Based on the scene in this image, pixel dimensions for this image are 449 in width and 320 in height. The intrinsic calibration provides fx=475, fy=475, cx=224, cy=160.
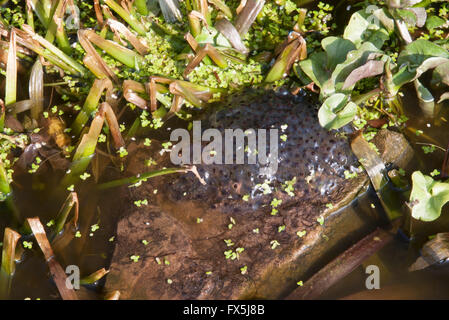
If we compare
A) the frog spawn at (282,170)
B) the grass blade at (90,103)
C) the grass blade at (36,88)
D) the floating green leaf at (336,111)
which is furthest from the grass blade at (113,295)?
the floating green leaf at (336,111)

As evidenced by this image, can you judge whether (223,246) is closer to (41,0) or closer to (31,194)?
(31,194)

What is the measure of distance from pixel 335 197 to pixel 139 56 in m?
1.74

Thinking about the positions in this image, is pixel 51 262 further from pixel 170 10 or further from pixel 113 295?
pixel 170 10

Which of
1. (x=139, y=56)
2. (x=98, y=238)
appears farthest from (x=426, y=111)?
(x=98, y=238)

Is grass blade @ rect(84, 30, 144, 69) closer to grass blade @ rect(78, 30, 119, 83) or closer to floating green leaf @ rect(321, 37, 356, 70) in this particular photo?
grass blade @ rect(78, 30, 119, 83)

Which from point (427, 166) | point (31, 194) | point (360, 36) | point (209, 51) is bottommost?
point (427, 166)

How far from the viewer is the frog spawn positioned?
2.99m

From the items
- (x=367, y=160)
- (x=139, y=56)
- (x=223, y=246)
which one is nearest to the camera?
(x=223, y=246)

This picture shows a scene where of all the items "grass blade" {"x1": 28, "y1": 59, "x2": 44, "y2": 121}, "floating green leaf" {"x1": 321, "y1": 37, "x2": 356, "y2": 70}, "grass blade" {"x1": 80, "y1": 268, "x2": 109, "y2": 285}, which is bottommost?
"grass blade" {"x1": 80, "y1": 268, "x2": 109, "y2": 285}

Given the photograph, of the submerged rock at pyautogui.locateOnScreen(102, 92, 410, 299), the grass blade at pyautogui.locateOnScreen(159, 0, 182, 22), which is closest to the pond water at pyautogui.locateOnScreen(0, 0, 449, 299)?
the submerged rock at pyautogui.locateOnScreen(102, 92, 410, 299)

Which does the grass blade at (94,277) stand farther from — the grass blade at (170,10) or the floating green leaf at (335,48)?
the grass blade at (170,10)

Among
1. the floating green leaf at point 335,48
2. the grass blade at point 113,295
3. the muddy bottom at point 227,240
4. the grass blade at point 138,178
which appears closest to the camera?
the grass blade at point 113,295

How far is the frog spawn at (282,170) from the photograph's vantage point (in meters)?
2.99

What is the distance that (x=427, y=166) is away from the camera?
10.1 ft
